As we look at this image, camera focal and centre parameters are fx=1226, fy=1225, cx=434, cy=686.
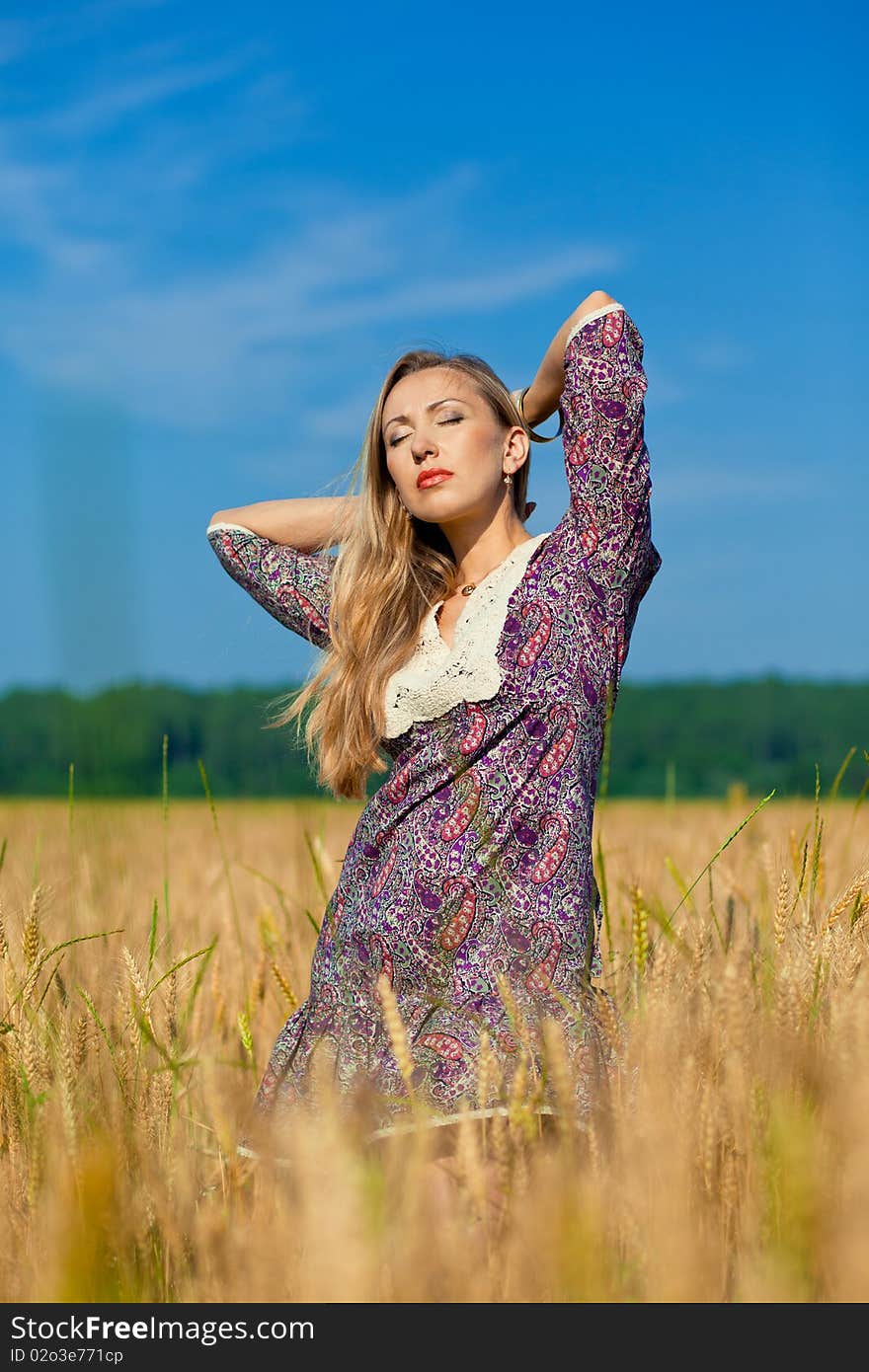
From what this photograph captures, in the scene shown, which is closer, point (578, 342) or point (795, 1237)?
point (795, 1237)

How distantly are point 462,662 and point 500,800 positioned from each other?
27 cm

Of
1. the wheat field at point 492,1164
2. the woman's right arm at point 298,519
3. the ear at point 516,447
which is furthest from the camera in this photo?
the woman's right arm at point 298,519

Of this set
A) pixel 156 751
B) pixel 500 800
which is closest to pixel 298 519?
pixel 500 800

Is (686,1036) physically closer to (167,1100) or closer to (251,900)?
(167,1100)

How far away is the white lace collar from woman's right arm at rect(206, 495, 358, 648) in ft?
0.95

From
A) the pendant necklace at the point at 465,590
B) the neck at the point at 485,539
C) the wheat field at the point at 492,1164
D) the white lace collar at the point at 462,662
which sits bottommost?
the wheat field at the point at 492,1164

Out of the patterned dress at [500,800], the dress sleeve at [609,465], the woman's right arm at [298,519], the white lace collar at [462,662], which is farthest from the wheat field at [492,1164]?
the woman's right arm at [298,519]

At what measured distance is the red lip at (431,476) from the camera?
2277mm

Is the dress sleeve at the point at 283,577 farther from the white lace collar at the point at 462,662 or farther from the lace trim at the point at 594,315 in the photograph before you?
the lace trim at the point at 594,315

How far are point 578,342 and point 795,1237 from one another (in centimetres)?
156

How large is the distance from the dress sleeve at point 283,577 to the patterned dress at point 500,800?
0.30 meters

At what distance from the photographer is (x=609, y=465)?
2.16 metres

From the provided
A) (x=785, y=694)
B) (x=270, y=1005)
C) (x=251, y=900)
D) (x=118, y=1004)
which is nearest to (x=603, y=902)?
(x=118, y=1004)
